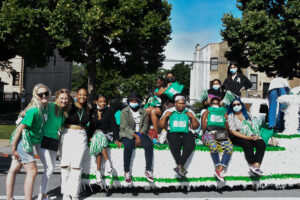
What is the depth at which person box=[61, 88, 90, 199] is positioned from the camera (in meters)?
4.66

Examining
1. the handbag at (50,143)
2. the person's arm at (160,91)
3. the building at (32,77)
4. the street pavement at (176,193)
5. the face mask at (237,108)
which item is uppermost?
the building at (32,77)

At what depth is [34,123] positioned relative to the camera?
4.35m

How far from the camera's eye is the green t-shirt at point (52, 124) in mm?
4645

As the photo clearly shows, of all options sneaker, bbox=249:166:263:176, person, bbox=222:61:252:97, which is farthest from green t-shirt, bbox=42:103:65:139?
person, bbox=222:61:252:97

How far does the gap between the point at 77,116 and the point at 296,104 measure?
4.52 meters

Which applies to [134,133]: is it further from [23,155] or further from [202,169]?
[23,155]

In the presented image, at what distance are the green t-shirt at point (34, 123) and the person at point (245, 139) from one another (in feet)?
11.8

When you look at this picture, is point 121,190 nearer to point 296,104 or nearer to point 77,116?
point 77,116

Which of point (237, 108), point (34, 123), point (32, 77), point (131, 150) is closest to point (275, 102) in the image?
point (237, 108)

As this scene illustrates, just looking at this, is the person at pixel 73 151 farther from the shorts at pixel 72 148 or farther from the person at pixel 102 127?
the person at pixel 102 127

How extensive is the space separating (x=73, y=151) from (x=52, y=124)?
56 cm

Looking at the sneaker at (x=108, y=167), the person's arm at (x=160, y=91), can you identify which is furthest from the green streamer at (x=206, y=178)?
the person's arm at (x=160, y=91)

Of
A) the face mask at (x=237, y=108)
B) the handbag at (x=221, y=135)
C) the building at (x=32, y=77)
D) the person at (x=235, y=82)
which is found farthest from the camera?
the building at (x=32, y=77)

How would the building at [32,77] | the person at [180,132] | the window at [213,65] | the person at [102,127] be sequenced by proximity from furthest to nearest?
the window at [213,65], the building at [32,77], the person at [180,132], the person at [102,127]
